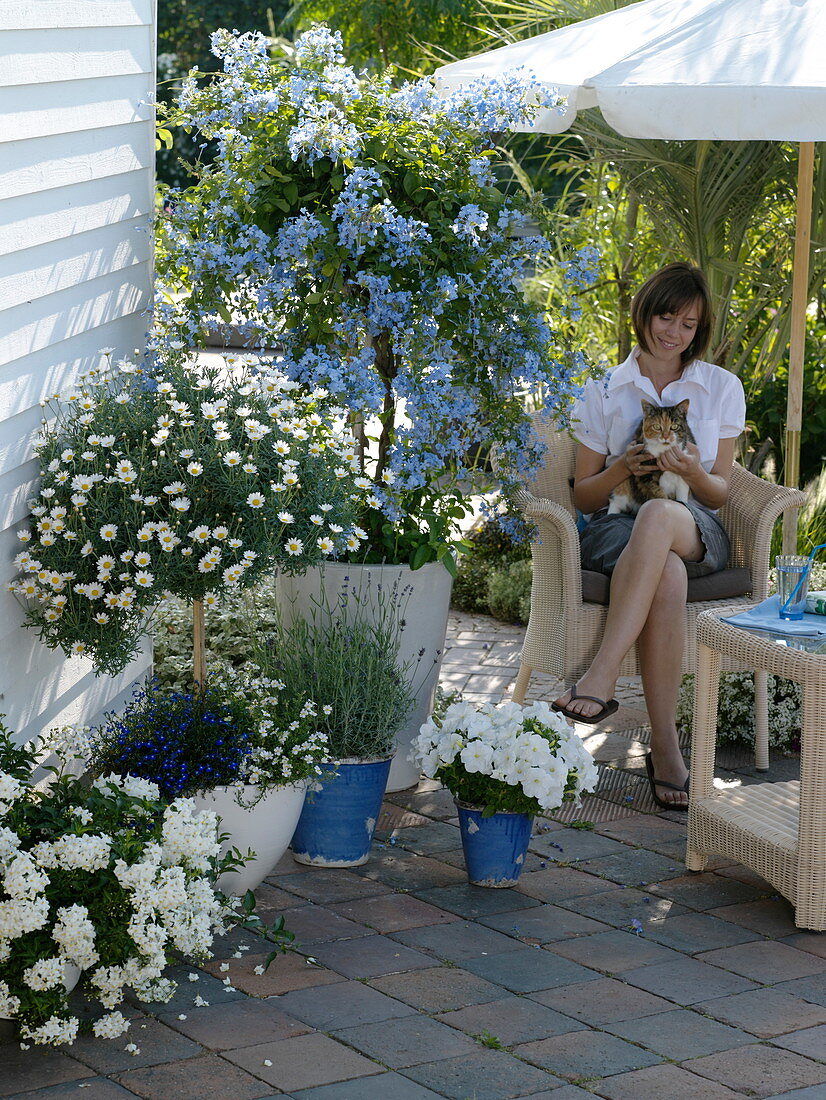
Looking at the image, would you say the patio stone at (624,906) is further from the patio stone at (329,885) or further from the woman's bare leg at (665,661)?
the woman's bare leg at (665,661)

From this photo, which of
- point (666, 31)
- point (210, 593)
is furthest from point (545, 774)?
point (666, 31)

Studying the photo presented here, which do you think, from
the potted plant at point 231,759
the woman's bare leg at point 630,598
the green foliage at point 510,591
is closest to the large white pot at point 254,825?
the potted plant at point 231,759

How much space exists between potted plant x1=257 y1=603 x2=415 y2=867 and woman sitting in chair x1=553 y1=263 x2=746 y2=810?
0.68m

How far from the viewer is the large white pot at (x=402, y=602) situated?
373cm

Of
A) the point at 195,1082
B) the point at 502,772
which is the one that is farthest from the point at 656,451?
the point at 195,1082

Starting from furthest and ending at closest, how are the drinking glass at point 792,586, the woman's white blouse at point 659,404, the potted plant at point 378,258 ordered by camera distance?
the woman's white blouse at point 659,404, the potted plant at point 378,258, the drinking glass at point 792,586

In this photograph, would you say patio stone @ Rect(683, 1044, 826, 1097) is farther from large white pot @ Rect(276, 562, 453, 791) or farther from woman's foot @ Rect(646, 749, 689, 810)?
large white pot @ Rect(276, 562, 453, 791)

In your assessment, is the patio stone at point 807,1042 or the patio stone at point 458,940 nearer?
the patio stone at point 807,1042

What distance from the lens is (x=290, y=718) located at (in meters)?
3.24

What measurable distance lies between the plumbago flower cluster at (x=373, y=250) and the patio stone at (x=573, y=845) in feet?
2.64

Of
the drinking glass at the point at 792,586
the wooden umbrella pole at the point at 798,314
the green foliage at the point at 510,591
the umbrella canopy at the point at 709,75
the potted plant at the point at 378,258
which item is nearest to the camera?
the drinking glass at the point at 792,586

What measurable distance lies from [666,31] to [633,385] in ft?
3.53

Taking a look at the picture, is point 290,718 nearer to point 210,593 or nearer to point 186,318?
point 210,593

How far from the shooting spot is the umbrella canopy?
11.9ft
